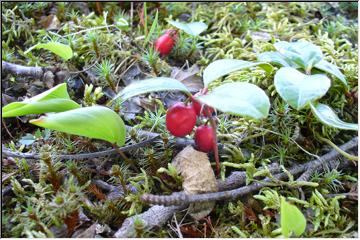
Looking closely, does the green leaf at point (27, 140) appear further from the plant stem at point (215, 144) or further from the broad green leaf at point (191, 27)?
the broad green leaf at point (191, 27)

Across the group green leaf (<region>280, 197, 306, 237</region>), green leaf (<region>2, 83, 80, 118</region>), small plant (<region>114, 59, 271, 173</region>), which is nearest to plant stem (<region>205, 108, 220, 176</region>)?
small plant (<region>114, 59, 271, 173</region>)

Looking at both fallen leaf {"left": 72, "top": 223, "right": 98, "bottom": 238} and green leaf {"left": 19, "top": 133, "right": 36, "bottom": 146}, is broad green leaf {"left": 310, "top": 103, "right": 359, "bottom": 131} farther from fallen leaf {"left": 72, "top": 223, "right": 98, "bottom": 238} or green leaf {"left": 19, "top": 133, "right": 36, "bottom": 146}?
green leaf {"left": 19, "top": 133, "right": 36, "bottom": 146}

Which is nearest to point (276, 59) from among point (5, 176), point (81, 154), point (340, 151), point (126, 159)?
point (340, 151)

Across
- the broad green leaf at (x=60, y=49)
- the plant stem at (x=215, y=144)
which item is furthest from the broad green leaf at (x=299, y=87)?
the broad green leaf at (x=60, y=49)

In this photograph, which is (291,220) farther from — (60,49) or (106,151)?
(60,49)

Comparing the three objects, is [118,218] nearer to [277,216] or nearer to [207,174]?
[207,174]

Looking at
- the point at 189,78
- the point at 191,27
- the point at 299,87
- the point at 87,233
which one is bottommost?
the point at 87,233
